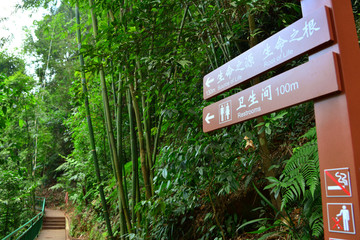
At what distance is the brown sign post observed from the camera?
1.04m

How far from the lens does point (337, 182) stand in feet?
3.49

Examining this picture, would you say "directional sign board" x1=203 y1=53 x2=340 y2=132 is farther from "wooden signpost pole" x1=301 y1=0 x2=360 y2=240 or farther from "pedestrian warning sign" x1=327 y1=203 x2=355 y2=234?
"pedestrian warning sign" x1=327 y1=203 x2=355 y2=234

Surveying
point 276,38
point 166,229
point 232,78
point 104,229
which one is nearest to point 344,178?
point 276,38

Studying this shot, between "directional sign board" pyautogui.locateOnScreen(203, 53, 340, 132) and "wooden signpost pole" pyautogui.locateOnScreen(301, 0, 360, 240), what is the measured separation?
4cm

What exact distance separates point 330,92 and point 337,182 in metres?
0.34

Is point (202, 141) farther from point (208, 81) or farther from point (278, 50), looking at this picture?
point (278, 50)

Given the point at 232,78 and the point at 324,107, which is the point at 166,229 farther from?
the point at 324,107

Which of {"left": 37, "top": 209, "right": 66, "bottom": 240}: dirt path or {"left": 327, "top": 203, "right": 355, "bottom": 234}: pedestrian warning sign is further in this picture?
{"left": 37, "top": 209, "right": 66, "bottom": 240}: dirt path

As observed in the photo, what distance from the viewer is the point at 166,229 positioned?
9.33ft

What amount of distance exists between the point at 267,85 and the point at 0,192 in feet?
30.1

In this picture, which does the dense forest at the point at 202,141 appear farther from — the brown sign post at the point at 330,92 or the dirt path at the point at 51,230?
the dirt path at the point at 51,230

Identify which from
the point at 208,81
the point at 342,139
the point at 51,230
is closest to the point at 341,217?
the point at 342,139

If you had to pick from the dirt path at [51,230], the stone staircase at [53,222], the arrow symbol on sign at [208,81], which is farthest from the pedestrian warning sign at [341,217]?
the stone staircase at [53,222]

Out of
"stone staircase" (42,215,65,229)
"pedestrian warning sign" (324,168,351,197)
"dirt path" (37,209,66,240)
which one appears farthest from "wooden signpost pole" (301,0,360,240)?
"stone staircase" (42,215,65,229)
